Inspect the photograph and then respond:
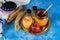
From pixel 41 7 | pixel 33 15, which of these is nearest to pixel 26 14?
pixel 33 15

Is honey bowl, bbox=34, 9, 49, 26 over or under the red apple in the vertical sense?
over

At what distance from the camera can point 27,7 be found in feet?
4.90

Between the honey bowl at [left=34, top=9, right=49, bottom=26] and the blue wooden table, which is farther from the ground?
the honey bowl at [left=34, top=9, right=49, bottom=26]

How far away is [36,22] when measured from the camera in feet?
4.50

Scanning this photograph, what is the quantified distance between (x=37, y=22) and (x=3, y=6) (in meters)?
0.25

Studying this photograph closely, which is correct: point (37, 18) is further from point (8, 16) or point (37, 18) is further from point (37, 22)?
point (8, 16)

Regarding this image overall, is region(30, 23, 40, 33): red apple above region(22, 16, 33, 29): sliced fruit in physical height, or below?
below

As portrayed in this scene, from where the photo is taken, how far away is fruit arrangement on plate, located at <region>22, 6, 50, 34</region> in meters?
1.35

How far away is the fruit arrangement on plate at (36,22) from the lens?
135 centimetres

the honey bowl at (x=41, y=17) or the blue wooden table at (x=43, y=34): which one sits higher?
the honey bowl at (x=41, y=17)

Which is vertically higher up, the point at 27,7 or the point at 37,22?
the point at 27,7

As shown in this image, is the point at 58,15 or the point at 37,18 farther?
the point at 58,15

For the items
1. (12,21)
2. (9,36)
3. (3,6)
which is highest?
(3,6)

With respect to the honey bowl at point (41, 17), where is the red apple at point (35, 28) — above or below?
below
